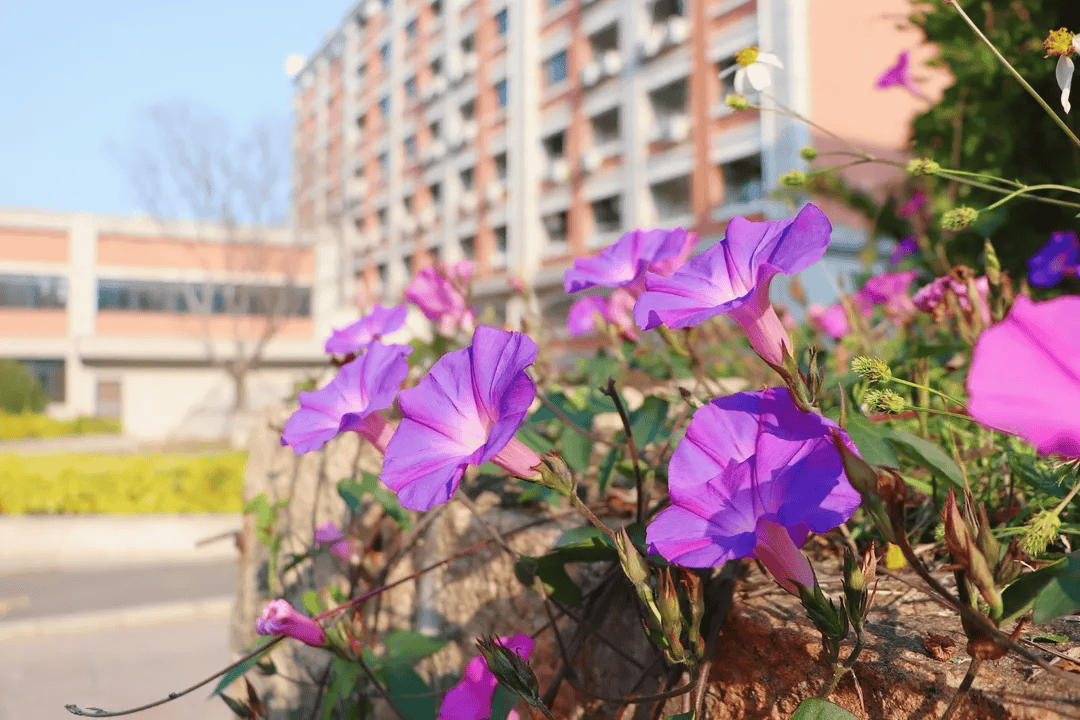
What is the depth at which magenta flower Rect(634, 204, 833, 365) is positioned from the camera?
56 cm

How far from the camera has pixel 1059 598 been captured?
0.40 m

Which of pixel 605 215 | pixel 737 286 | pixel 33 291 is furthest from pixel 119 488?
pixel 33 291

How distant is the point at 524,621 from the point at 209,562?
6.61 metres

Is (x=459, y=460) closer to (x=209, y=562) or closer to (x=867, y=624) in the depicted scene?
(x=867, y=624)

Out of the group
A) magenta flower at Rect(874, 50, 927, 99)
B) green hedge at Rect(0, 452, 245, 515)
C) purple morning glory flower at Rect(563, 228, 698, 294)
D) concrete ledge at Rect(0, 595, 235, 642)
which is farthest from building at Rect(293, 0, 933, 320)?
purple morning glory flower at Rect(563, 228, 698, 294)

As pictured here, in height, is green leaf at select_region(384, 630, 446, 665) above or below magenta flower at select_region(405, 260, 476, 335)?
below

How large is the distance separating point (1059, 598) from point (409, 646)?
814 millimetres

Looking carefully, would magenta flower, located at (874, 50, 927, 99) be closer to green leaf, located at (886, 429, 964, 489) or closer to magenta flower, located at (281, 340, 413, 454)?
green leaf, located at (886, 429, 964, 489)

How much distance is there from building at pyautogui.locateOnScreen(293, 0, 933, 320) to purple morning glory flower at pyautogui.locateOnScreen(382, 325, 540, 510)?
9321 millimetres

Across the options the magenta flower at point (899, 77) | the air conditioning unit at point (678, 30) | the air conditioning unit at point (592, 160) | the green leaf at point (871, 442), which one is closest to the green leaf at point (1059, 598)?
the green leaf at point (871, 442)

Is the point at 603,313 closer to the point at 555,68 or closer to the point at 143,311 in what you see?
the point at 555,68

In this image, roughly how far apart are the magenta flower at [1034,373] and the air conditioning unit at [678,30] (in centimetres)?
1479

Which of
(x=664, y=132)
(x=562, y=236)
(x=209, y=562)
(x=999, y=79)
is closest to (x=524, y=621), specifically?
(x=999, y=79)

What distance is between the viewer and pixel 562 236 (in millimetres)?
18062
